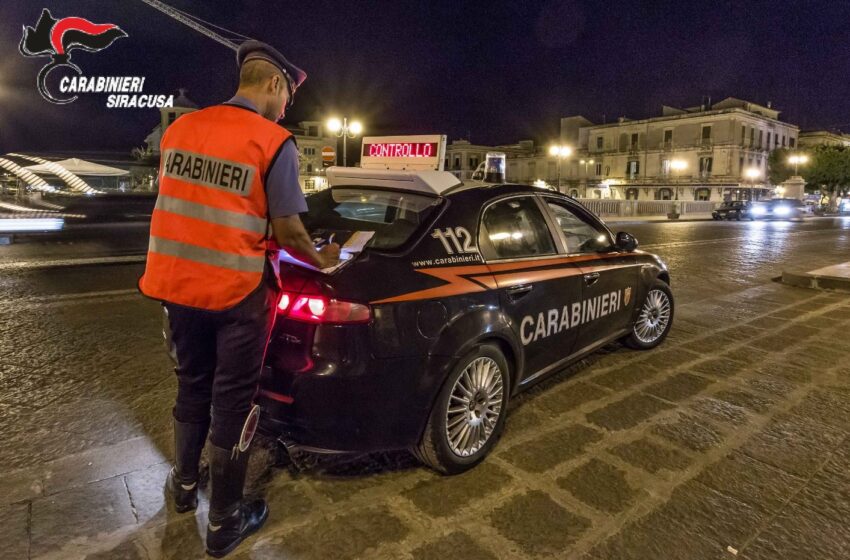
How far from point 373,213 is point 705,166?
68450 millimetres

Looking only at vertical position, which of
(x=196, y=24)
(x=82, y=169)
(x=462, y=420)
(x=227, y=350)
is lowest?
(x=462, y=420)

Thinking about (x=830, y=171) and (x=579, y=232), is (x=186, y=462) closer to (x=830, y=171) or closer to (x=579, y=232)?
(x=579, y=232)

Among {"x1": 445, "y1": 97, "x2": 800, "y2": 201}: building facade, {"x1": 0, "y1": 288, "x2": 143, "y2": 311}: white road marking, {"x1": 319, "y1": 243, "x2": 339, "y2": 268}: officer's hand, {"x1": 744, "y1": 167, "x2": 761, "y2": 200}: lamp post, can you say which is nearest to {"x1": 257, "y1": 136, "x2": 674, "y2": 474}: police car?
{"x1": 319, "y1": 243, "x2": 339, "y2": 268}: officer's hand

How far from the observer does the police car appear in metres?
2.34

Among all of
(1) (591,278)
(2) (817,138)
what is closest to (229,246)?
(1) (591,278)

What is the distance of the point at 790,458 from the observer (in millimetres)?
3002

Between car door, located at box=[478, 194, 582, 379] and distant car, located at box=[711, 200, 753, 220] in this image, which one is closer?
car door, located at box=[478, 194, 582, 379]

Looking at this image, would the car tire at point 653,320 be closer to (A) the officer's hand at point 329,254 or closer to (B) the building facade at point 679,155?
(A) the officer's hand at point 329,254

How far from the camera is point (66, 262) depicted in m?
9.65

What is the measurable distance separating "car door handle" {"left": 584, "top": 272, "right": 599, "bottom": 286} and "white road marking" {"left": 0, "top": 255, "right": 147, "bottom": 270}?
8.81m

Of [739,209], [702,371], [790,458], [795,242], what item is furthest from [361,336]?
[739,209]

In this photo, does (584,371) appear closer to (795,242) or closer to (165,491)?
(165,491)

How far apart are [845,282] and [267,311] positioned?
9354mm

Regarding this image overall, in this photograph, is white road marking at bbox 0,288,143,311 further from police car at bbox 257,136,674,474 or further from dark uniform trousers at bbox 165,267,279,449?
dark uniform trousers at bbox 165,267,279,449
